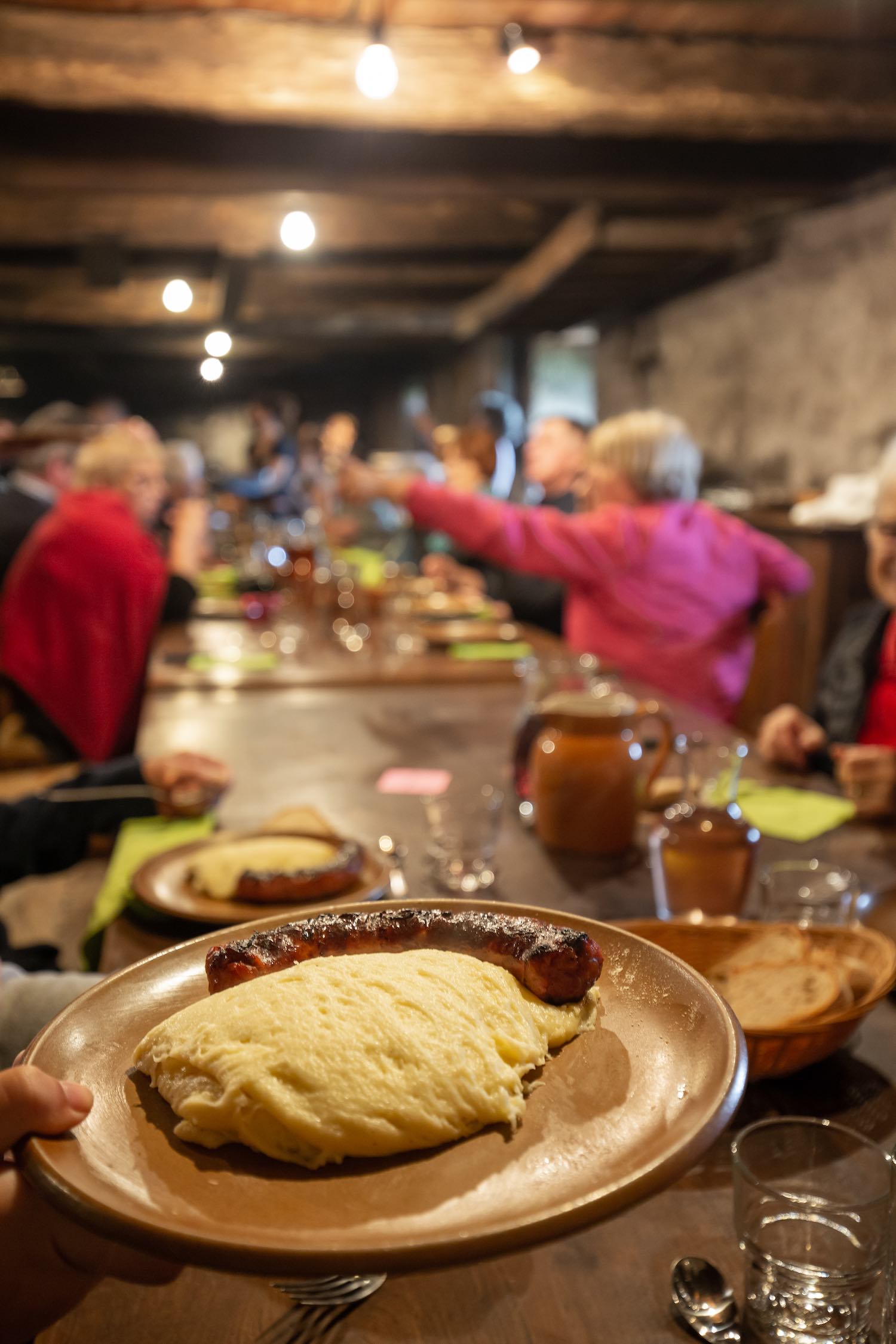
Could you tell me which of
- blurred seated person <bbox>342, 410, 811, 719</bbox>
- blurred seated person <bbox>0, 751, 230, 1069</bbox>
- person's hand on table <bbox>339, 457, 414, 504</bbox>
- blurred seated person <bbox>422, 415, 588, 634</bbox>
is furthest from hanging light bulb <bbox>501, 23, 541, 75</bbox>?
blurred seated person <bbox>0, 751, 230, 1069</bbox>

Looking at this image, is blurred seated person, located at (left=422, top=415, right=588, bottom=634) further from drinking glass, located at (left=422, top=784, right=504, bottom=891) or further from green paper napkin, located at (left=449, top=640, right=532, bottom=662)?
drinking glass, located at (left=422, top=784, right=504, bottom=891)

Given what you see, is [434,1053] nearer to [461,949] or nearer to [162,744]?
[461,949]

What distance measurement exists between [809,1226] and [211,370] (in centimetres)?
160

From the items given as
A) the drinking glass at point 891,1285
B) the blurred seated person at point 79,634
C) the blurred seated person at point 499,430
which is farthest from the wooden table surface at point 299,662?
the blurred seated person at point 499,430

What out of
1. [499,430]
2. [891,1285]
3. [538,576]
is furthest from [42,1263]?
[499,430]

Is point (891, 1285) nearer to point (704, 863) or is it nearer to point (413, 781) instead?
point (704, 863)

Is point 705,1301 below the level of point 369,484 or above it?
below

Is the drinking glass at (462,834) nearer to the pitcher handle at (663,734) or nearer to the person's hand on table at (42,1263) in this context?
the pitcher handle at (663,734)

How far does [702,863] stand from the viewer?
4.05 ft

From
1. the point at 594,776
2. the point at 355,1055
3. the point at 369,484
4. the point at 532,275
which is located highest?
the point at 532,275

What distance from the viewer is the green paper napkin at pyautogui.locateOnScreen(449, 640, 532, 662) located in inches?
126

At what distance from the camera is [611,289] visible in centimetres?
733

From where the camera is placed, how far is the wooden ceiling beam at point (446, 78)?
334 cm

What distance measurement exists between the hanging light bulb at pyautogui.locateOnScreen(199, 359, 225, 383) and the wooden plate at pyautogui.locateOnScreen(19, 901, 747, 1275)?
4.69ft
